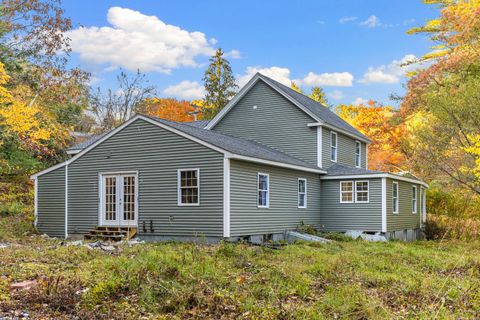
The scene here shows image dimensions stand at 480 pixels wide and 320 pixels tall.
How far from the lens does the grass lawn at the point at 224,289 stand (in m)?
6.87

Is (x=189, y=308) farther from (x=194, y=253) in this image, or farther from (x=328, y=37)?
(x=328, y=37)

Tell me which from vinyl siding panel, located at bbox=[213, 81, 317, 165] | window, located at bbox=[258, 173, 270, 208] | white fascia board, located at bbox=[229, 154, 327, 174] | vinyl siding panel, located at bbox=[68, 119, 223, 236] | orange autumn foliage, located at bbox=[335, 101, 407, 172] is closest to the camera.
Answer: white fascia board, located at bbox=[229, 154, 327, 174]

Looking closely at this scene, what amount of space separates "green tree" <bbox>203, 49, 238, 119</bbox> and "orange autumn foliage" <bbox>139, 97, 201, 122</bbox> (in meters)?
2.32

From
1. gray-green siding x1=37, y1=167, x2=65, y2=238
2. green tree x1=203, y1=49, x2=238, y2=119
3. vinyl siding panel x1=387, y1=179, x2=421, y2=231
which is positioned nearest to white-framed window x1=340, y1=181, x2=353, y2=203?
vinyl siding panel x1=387, y1=179, x2=421, y2=231

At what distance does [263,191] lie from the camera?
60.7 feet

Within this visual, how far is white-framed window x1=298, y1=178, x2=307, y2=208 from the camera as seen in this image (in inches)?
830

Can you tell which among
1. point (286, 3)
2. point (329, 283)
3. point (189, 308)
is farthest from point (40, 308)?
point (286, 3)

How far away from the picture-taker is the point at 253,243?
17453 millimetres

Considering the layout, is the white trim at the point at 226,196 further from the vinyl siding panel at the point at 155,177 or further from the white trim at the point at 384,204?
the white trim at the point at 384,204

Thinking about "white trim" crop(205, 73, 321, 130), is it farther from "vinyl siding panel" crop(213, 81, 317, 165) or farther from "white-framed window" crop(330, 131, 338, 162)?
"white-framed window" crop(330, 131, 338, 162)

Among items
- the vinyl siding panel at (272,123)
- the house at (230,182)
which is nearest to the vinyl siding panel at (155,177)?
the house at (230,182)

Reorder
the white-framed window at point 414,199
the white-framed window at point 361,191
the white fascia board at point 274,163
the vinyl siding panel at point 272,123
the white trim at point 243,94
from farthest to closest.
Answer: the white-framed window at point 414,199 < the vinyl siding panel at point 272,123 < the white trim at point 243,94 < the white-framed window at point 361,191 < the white fascia board at point 274,163

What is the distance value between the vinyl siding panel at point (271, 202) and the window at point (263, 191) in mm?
195

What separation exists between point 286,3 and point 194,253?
41.0 ft
